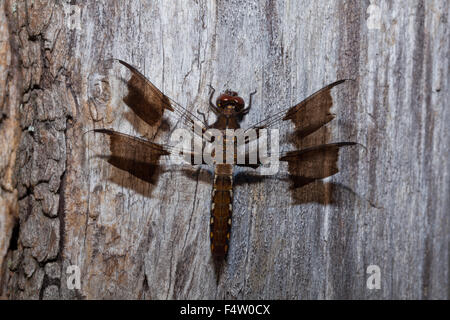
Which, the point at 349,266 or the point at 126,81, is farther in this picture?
the point at 349,266

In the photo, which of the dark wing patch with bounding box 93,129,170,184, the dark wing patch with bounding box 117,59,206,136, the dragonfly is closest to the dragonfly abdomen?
the dragonfly

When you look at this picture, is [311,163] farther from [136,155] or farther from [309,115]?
[136,155]

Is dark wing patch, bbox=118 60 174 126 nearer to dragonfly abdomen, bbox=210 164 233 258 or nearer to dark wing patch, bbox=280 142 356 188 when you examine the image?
dragonfly abdomen, bbox=210 164 233 258

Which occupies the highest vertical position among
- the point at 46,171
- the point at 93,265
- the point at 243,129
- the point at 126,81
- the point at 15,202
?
the point at 126,81

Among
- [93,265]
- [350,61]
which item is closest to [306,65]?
[350,61]

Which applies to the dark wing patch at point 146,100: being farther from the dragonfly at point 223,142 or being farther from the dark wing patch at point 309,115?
the dark wing patch at point 309,115

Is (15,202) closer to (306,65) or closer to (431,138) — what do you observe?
(306,65)

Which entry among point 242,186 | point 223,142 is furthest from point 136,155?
point 242,186
